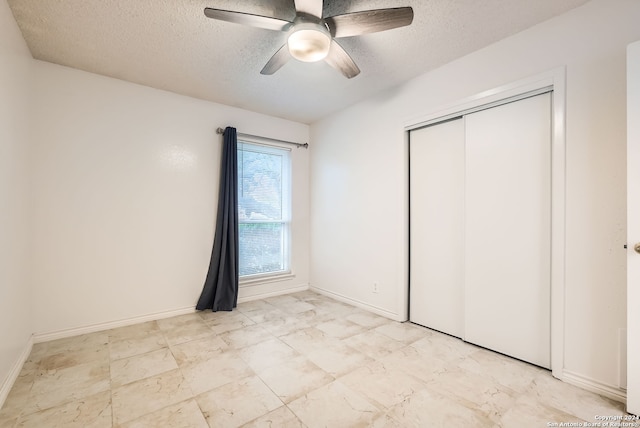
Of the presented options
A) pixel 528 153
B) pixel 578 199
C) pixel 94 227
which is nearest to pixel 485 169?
pixel 528 153

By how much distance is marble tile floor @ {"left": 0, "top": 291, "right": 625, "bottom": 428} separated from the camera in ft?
5.06

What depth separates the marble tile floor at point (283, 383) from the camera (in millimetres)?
1541

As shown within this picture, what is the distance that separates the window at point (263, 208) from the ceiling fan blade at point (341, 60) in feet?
6.18

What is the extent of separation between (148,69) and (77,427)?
9.04ft

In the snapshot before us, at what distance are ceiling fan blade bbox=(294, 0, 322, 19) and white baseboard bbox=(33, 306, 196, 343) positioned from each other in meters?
3.10

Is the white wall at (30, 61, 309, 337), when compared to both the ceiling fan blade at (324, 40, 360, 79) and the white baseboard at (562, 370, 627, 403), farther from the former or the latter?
the white baseboard at (562, 370, 627, 403)

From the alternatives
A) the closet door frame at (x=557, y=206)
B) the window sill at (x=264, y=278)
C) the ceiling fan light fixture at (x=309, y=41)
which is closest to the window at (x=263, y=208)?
the window sill at (x=264, y=278)

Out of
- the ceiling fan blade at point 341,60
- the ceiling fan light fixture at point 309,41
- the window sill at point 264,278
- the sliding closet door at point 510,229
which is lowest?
the window sill at point 264,278

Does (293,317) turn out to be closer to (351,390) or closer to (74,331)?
(351,390)

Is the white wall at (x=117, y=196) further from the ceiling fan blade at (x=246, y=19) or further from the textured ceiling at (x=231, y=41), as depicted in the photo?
the ceiling fan blade at (x=246, y=19)

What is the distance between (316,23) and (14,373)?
3.02m

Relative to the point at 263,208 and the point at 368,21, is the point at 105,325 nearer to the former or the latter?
the point at 263,208

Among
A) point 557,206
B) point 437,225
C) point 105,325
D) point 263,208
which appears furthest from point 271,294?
point 557,206

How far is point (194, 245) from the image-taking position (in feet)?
10.8
